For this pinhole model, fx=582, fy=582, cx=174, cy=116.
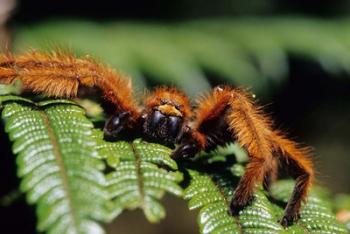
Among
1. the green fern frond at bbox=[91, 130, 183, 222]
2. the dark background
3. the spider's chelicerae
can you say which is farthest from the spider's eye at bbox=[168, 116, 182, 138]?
the dark background

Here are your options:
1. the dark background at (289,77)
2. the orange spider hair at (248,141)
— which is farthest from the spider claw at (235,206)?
the dark background at (289,77)

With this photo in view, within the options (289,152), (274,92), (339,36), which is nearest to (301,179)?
(289,152)

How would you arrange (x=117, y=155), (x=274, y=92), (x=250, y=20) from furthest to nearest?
(x=274, y=92) → (x=250, y=20) → (x=117, y=155)

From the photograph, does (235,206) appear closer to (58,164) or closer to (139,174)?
(139,174)

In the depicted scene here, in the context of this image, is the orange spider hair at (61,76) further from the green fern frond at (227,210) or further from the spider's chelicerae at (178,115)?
the green fern frond at (227,210)

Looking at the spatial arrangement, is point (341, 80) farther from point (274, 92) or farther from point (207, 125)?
point (207, 125)
